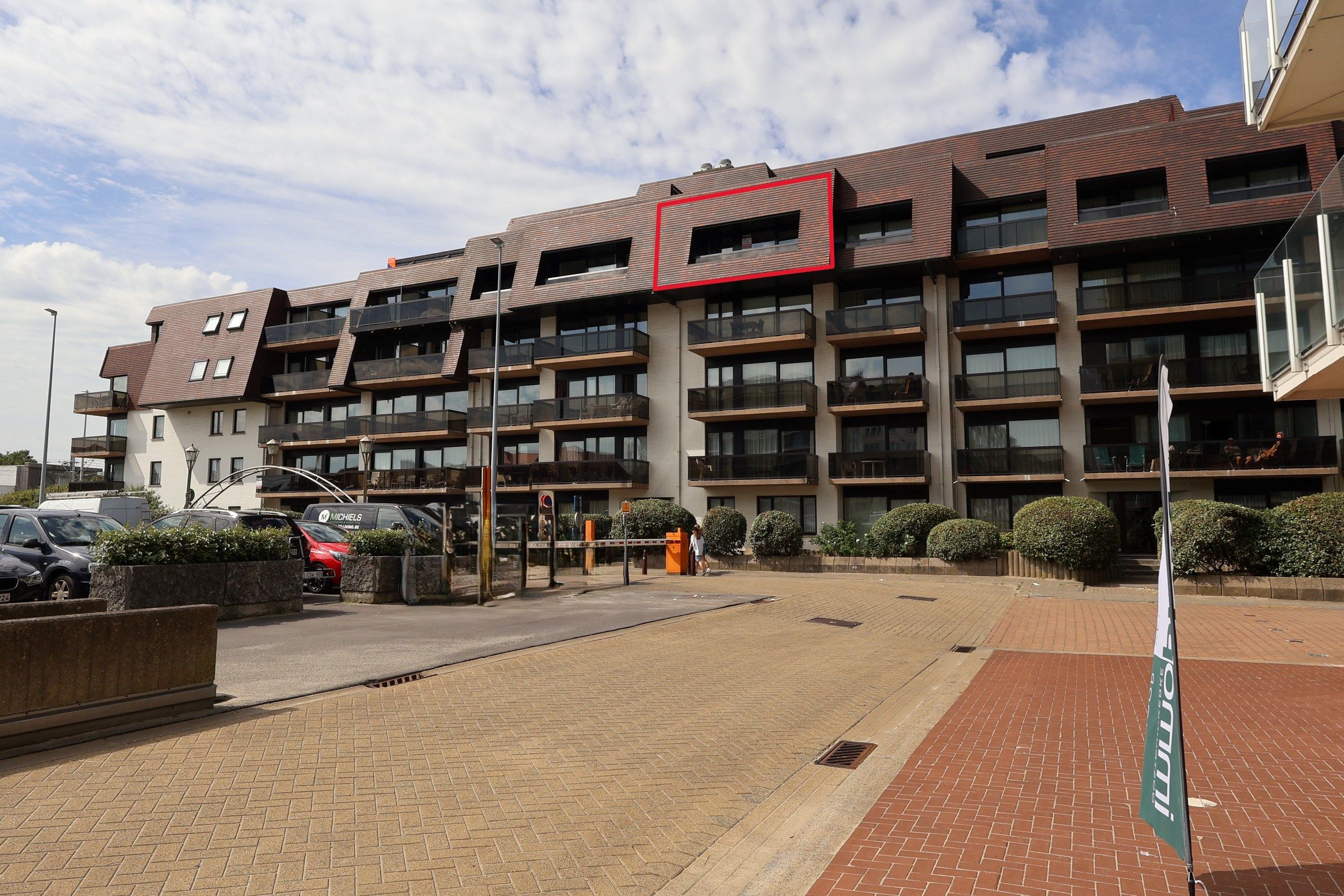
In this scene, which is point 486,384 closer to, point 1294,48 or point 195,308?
point 195,308

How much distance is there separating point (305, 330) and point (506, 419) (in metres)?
14.1

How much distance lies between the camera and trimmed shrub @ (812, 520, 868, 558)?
25.8 meters

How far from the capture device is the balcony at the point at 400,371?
3791cm

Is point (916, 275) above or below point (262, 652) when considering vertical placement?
above

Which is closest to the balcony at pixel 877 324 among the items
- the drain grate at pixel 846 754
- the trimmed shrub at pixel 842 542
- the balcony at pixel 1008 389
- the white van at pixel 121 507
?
the balcony at pixel 1008 389

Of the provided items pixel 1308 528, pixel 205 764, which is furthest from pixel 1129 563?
pixel 205 764

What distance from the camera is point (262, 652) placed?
10188 millimetres

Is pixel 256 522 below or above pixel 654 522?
above

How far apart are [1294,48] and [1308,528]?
41.3ft

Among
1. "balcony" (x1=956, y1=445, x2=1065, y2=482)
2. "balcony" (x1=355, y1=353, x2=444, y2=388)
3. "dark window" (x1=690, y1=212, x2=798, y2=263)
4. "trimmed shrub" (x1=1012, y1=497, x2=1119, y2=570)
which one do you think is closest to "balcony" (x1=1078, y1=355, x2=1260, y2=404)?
"balcony" (x1=956, y1=445, x2=1065, y2=482)

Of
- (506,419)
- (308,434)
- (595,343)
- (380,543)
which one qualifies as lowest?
(380,543)

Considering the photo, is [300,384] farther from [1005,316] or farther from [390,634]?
[390,634]

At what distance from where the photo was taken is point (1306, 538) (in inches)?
702

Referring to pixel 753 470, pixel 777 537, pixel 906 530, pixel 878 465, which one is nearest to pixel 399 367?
pixel 753 470
